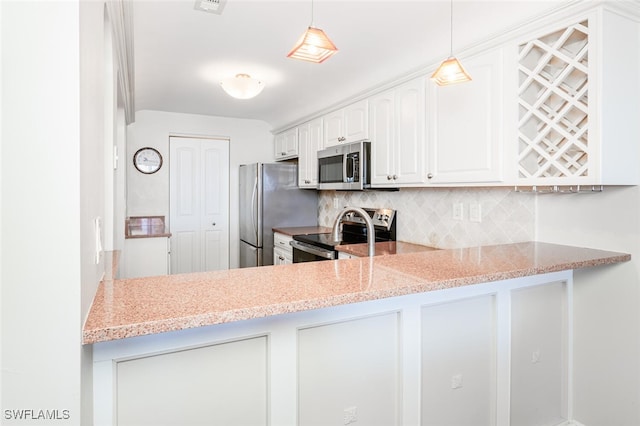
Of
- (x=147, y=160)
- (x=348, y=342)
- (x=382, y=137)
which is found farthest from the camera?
(x=147, y=160)

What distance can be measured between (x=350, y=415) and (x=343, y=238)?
230 cm

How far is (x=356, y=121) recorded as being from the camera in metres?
3.24

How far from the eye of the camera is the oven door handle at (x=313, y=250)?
3019mm

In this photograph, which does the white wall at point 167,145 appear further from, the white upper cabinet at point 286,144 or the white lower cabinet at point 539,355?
the white lower cabinet at point 539,355

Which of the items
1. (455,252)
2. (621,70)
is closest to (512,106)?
(621,70)

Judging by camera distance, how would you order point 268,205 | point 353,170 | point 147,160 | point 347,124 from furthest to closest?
1. point 147,160
2. point 268,205
3. point 347,124
4. point 353,170

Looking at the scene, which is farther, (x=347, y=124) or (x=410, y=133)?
(x=347, y=124)

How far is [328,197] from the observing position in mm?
4457

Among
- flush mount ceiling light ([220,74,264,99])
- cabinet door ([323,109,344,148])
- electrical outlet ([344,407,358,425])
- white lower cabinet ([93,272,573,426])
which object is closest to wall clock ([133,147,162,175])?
flush mount ceiling light ([220,74,264,99])

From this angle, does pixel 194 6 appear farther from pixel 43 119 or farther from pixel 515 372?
pixel 515 372

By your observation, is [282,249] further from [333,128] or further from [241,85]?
[241,85]

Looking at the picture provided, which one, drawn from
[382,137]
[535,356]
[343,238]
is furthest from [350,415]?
[343,238]

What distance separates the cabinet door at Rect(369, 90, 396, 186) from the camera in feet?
9.17

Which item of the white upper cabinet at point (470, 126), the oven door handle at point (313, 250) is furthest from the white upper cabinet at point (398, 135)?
the oven door handle at point (313, 250)
